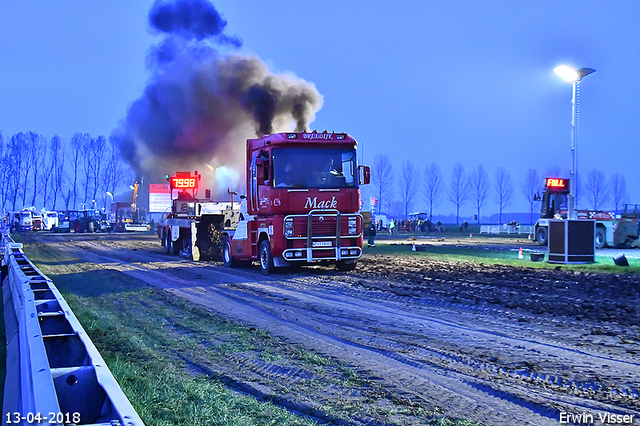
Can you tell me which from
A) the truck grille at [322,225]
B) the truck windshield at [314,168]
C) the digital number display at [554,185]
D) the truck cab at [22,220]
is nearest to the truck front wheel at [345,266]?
the truck grille at [322,225]

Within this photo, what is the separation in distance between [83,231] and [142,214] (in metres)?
6.55

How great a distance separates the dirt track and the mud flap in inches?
253

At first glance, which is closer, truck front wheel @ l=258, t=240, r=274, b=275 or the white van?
truck front wheel @ l=258, t=240, r=274, b=275

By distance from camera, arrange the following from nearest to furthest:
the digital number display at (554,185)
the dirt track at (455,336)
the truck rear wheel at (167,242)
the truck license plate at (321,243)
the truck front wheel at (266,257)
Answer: the dirt track at (455,336)
the truck license plate at (321,243)
the truck front wheel at (266,257)
the truck rear wheel at (167,242)
the digital number display at (554,185)

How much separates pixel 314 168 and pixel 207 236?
26.4 ft

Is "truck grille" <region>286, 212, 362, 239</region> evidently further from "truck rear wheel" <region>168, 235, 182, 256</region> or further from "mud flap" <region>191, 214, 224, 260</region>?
"truck rear wheel" <region>168, 235, 182, 256</region>

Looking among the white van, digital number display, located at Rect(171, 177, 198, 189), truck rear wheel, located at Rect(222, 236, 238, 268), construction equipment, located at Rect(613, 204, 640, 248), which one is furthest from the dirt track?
the white van

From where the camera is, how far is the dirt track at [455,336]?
16.8ft

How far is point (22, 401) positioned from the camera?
11.2ft

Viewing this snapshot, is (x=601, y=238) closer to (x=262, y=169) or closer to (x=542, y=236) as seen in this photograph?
(x=542, y=236)

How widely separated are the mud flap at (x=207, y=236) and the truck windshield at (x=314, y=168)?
7064 millimetres

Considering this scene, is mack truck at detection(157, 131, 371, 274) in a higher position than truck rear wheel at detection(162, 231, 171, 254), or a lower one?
higher

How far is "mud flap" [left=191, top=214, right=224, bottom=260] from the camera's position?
22.3m

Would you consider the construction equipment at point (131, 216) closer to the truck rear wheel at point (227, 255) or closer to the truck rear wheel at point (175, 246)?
the truck rear wheel at point (175, 246)
